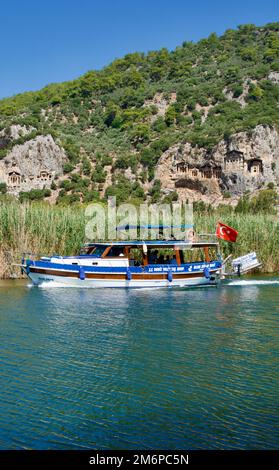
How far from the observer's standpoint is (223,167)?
8138cm

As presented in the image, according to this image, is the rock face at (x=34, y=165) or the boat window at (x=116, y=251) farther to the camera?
the rock face at (x=34, y=165)

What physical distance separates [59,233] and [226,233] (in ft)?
25.5

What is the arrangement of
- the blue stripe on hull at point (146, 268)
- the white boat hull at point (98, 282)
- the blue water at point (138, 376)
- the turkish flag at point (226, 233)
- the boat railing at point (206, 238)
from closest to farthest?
the blue water at point (138, 376), the blue stripe on hull at point (146, 268), the white boat hull at point (98, 282), the turkish flag at point (226, 233), the boat railing at point (206, 238)

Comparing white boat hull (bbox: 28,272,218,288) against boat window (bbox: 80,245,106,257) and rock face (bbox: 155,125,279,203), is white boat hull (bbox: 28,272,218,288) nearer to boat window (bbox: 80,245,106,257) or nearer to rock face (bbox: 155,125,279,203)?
boat window (bbox: 80,245,106,257)

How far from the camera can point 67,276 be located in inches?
954

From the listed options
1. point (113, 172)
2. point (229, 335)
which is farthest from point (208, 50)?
point (229, 335)

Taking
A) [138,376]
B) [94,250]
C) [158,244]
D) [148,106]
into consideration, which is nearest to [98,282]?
[94,250]

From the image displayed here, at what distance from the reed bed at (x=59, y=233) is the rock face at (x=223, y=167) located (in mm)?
49157

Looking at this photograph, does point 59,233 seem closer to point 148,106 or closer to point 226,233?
point 226,233

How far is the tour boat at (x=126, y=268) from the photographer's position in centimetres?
2419

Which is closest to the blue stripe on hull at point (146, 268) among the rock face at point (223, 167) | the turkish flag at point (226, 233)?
the turkish flag at point (226, 233)

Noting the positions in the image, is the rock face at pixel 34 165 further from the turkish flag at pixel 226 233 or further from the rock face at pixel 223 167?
the turkish flag at pixel 226 233

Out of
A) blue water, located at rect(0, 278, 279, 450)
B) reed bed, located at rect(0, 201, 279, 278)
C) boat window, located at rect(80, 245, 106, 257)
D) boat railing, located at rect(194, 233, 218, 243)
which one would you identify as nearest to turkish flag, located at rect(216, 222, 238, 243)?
boat railing, located at rect(194, 233, 218, 243)

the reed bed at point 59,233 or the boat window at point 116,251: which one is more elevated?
the reed bed at point 59,233
